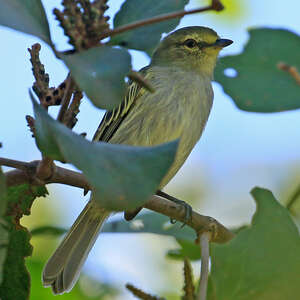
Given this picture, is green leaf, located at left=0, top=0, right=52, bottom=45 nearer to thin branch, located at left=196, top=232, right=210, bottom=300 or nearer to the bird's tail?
thin branch, located at left=196, top=232, right=210, bottom=300

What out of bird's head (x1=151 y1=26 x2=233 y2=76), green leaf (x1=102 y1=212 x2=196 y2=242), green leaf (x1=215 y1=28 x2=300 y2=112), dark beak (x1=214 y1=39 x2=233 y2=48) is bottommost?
green leaf (x1=102 y1=212 x2=196 y2=242)

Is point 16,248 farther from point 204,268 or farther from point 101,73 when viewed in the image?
point 101,73

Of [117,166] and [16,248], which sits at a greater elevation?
[117,166]

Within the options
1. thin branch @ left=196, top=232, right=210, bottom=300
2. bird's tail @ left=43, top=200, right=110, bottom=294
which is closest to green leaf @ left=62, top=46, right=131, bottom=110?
thin branch @ left=196, top=232, right=210, bottom=300

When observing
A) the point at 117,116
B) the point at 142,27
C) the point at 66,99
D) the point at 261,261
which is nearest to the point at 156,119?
the point at 117,116

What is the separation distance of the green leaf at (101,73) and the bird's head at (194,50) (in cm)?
258

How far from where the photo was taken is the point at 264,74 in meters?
2.07

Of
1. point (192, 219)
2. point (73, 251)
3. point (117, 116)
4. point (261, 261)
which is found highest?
point (261, 261)

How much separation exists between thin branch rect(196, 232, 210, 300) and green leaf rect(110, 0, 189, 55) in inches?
26.9

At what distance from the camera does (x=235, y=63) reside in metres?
2.20

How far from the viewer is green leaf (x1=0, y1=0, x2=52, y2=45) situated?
1.35 m

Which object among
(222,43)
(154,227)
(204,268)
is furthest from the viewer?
(222,43)

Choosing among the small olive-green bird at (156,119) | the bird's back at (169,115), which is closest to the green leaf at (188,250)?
the small olive-green bird at (156,119)

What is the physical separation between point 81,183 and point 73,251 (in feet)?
5.01
